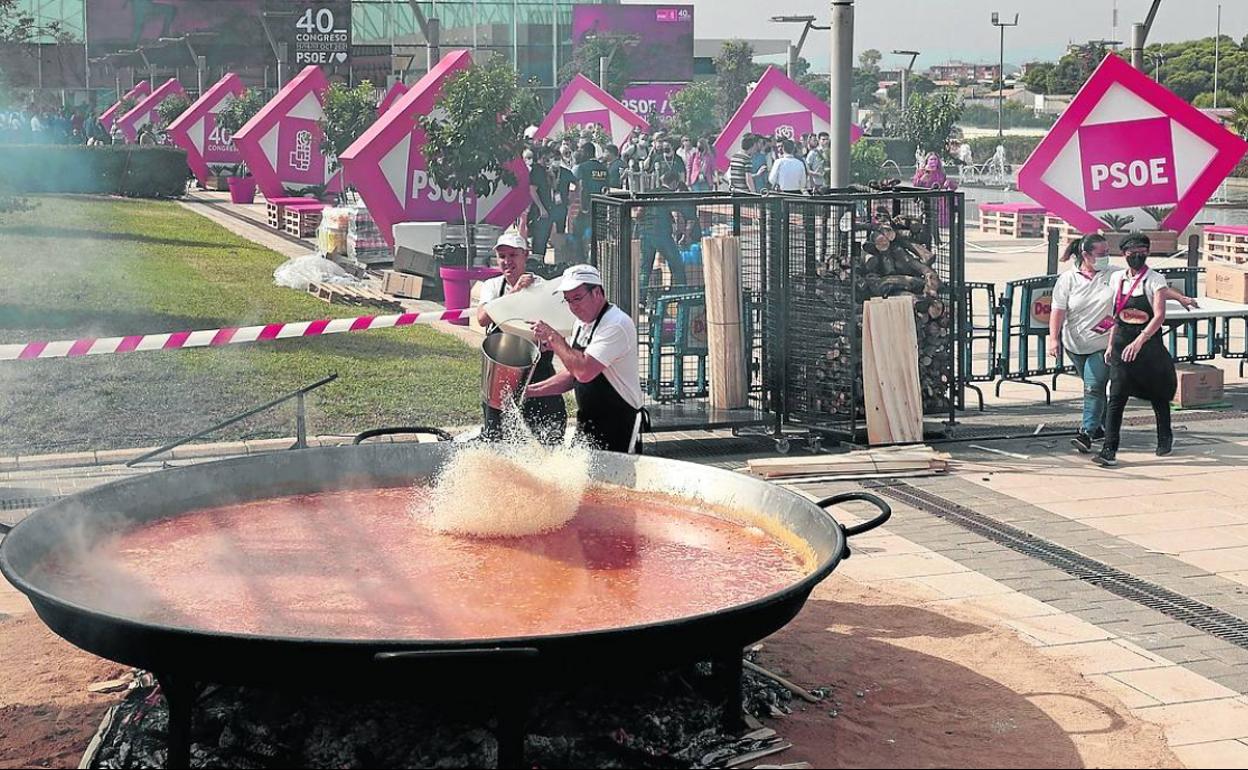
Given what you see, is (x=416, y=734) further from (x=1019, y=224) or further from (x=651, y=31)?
(x=651, y=31)

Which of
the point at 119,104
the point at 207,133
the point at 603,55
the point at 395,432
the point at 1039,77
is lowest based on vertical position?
the point at 395,432

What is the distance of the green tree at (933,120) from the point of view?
140 feet

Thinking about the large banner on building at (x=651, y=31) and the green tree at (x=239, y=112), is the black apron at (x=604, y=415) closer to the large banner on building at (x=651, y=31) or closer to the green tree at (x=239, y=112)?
the green tree at (x=239, y=112)

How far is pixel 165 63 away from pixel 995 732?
73.2m

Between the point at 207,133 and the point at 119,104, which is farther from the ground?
the point at 119,104

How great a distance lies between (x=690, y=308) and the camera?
12.7 metres

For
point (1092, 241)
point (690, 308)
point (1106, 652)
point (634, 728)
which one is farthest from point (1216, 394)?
point (634, 728)

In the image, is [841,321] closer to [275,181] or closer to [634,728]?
[634,728]

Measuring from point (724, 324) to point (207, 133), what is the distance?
119 feet

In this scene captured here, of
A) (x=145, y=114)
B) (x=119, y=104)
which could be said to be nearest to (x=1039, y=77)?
(x=119, y=104)

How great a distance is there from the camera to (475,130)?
2064cm

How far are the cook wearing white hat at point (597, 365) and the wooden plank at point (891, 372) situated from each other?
4.06 metres

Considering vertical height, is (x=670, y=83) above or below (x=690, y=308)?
above

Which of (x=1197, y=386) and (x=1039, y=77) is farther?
(x=1039, y=77)
